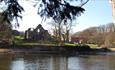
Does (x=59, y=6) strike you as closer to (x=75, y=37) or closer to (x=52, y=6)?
(x=52, y=6)

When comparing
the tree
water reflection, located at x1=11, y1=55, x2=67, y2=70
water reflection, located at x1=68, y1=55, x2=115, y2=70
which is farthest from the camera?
water reflection, located at x1=68, y1=55, x2=115, y2=70

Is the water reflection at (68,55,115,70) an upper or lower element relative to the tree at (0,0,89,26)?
lower

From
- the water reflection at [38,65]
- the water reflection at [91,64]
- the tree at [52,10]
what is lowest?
the water reflection at [91,64]

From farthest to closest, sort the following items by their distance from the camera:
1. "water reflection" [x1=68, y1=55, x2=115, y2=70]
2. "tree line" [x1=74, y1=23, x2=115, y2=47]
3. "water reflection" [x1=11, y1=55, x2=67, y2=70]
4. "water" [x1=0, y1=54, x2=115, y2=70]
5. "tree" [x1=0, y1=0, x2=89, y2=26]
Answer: "tree line" [x1=74, y1=23, x2=115, y2=47] < "water reflection" [x1=68, y1=55, x2=115, y2=70] < "water" [x1=0, y1=54, x2=115, y2=70] < "water reflection" [x1=11, y1=55, x2=67, y2=70] < "tree" [x1=0, y1=0, x2=89, y2=26]

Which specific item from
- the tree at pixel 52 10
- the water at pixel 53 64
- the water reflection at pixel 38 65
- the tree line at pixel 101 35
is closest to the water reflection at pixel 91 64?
the water at pixel 53 64

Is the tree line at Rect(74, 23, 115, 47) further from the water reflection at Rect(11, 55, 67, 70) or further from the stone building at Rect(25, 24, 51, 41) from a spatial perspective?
the water reflection at Rect(11, 55, 67, 70)

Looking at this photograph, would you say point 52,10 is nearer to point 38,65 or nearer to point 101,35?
point 38,65

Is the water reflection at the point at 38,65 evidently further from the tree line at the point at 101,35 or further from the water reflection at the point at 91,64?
the tree line at the point at 101,35

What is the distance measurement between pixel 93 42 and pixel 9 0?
89.2 meters

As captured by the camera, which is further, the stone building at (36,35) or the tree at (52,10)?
the stone building at (36,35)

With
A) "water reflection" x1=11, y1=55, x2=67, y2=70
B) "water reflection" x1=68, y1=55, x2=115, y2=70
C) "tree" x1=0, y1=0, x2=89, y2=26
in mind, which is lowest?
"water reflection" x1=68, y1=55, x2=115, y2=70

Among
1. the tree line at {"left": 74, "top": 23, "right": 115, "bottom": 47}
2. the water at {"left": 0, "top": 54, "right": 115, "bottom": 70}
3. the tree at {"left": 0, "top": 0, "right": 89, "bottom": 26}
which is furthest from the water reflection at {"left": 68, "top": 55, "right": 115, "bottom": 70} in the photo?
the tree line at {"left": 74, "top": 23, "right": 115, "bottom": 47}

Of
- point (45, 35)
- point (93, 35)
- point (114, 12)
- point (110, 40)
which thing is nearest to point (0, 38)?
point (45, 35)

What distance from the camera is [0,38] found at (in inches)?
2461
